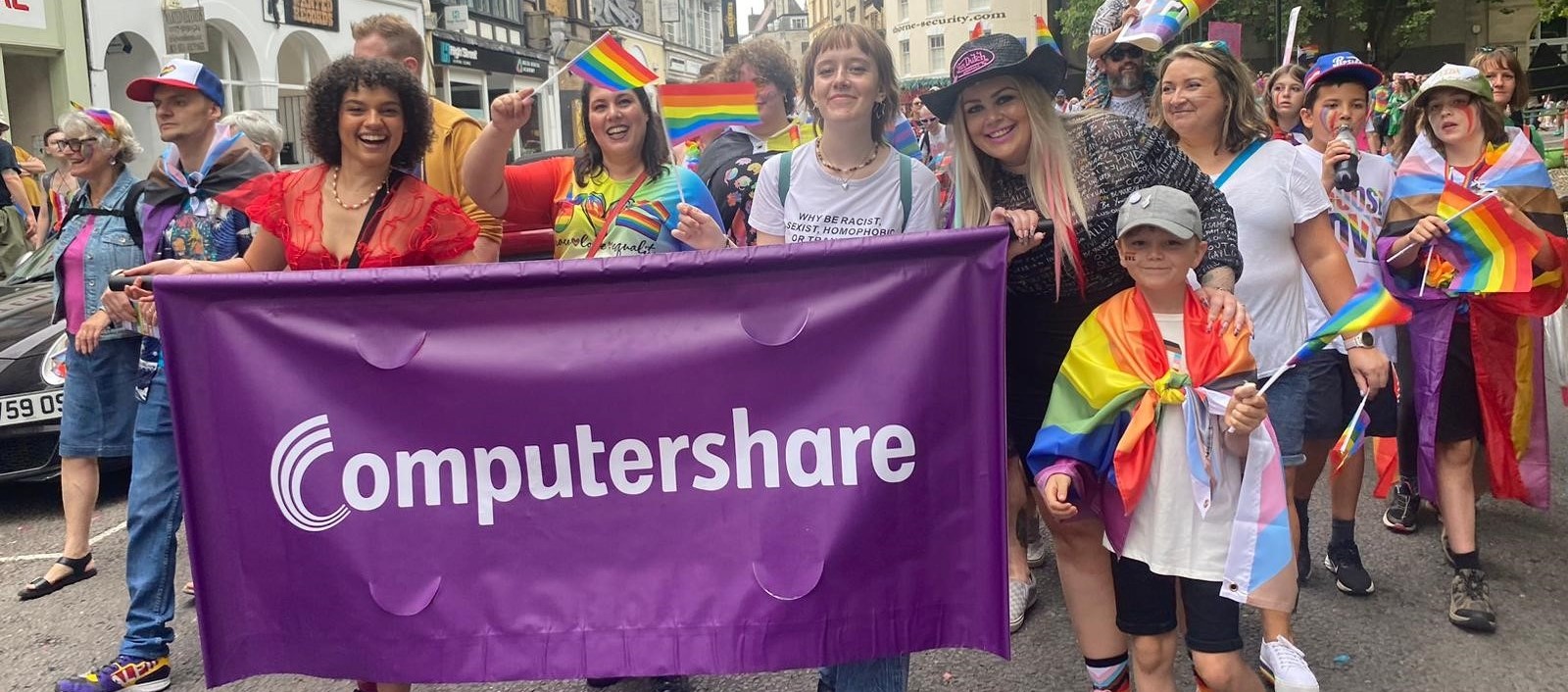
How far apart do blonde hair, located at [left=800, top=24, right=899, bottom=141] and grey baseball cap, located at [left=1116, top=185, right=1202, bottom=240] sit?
85cm

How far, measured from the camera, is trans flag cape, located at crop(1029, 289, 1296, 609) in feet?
8.03

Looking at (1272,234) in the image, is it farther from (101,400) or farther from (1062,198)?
(101,400)

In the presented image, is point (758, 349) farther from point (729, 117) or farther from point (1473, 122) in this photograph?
point (1473, 122)

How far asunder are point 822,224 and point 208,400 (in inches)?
59.0

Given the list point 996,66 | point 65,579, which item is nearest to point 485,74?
point 65,579

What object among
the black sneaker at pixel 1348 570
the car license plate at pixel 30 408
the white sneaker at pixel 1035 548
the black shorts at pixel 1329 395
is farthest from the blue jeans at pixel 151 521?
the black sneaker at pixel 1348 570

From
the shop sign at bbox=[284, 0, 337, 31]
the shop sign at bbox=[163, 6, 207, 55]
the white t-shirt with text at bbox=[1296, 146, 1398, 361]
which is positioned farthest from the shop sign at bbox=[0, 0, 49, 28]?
the white t-shirt with text at bbox=[1296, 146, 1398, 361]

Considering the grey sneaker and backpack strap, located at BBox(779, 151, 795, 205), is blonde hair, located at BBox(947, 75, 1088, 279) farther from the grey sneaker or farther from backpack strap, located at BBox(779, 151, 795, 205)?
the grey sneaker

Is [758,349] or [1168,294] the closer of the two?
[758,349]

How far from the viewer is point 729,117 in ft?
11.3

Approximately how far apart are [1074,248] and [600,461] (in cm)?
115

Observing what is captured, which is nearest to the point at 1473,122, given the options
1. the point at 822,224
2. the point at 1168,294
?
the point at 1168,294

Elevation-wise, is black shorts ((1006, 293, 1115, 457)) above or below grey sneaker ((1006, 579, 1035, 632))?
above

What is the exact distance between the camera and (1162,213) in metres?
2.47
